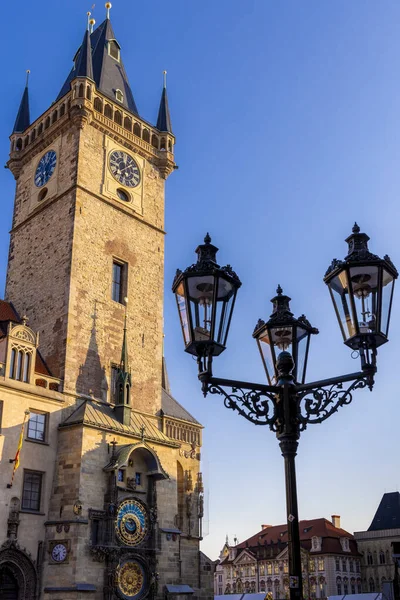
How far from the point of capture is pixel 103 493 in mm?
24391

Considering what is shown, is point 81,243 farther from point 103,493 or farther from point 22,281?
point 103,493

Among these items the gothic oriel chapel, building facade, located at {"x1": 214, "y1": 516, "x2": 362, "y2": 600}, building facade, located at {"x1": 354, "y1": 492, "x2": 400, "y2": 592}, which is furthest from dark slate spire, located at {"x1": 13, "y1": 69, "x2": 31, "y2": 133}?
building facade, located at {"x1": 354, "y1": 492, "x2": 400, "y2": 592}

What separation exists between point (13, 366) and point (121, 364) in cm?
503

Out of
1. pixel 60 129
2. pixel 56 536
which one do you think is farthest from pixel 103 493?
pixel 60 129

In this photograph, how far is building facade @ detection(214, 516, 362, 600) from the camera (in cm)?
7088

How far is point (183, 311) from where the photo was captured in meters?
8.09

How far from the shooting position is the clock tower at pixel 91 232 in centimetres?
2791

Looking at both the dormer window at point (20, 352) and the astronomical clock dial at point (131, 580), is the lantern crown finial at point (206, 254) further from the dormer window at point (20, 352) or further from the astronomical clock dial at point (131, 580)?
the astronomical clock dial at point (131, 580)

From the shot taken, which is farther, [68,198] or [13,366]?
[68,198]

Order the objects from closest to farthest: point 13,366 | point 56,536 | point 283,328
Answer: point 283,328, point 56,536, point 13,366

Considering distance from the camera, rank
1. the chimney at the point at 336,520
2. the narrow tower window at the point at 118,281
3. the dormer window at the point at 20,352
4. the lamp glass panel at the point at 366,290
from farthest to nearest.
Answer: the chimney at the point at 336,520
the narrow tower window at the point at 118,281
the dormer window at the point at 20,352
the lamp glass panel at the point at 366,290

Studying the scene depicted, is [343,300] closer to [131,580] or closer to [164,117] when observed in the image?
[131,580]

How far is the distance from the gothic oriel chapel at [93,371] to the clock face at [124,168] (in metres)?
0.07

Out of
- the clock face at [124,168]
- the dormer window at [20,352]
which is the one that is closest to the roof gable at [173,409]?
the dormer window at [20,352]
